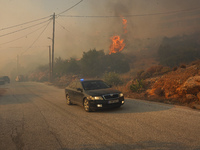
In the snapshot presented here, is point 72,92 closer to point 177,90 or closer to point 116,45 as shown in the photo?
point 177,90

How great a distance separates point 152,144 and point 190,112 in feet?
12.7

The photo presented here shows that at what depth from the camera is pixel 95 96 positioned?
306 inches

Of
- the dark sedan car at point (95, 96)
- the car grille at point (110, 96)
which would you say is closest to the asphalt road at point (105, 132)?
the dark sedan car at point (95, 96)

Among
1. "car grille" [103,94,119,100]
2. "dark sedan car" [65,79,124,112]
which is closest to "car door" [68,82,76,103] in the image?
"dark sedan car" [65,79,124,112]

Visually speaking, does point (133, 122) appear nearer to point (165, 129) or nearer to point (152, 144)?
point (165, 129)

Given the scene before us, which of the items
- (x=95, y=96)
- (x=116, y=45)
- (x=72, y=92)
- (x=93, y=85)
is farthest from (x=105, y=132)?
(x=116, y=45)

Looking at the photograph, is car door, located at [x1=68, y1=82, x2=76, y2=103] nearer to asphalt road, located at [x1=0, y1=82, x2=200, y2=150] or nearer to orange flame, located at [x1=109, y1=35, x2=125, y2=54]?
asphalt road, located at [x1=0, y1=82, x2=200, y2=150]

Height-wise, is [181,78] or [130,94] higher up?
[181,78]

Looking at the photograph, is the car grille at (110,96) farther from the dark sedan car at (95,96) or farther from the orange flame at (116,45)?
the orange flame at (116,45)

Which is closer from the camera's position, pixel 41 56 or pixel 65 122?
pixel 65 122

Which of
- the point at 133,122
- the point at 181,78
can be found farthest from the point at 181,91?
the point at 133,122

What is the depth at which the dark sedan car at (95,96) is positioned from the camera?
7.72m

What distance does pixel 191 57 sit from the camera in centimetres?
3231

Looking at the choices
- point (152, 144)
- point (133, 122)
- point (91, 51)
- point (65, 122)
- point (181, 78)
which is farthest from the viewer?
point (91, 51)
